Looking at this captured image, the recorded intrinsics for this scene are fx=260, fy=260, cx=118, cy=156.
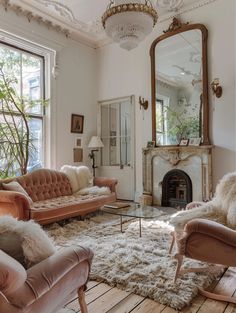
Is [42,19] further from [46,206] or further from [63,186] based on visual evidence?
[46,206]

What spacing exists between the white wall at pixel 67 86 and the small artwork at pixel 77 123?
3.2 inches

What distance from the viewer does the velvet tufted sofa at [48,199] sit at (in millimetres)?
3393

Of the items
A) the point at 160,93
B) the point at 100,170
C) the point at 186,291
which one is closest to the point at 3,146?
the point at 100,170

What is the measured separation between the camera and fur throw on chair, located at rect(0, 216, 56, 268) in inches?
52.7

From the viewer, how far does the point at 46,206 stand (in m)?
3.70

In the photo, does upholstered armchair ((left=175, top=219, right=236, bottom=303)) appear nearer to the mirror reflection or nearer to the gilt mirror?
the gilt mirror

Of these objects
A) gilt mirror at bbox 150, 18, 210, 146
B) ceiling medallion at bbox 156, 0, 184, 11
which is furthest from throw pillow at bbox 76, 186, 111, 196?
ceiling medallion at bbox 156, 0, 184, 11

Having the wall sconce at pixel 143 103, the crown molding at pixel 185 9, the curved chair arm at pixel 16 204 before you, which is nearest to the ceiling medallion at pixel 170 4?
the crown molding at pixel 185 9

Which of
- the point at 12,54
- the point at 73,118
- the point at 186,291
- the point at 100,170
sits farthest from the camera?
the point at 100,170

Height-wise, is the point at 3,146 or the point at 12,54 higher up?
the point at 12,54

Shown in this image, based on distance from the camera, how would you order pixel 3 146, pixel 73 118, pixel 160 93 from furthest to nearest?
pixel 73 118, pixel 160 93, pixel 3 146

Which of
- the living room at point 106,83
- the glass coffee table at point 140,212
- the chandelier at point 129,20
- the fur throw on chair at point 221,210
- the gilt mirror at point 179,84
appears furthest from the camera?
the gilt mirror at point 179,84

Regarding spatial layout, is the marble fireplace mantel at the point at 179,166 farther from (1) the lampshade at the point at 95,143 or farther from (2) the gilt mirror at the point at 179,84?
(1) the lampshade at the point at 95,143

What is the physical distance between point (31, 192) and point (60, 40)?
11.3 feet
